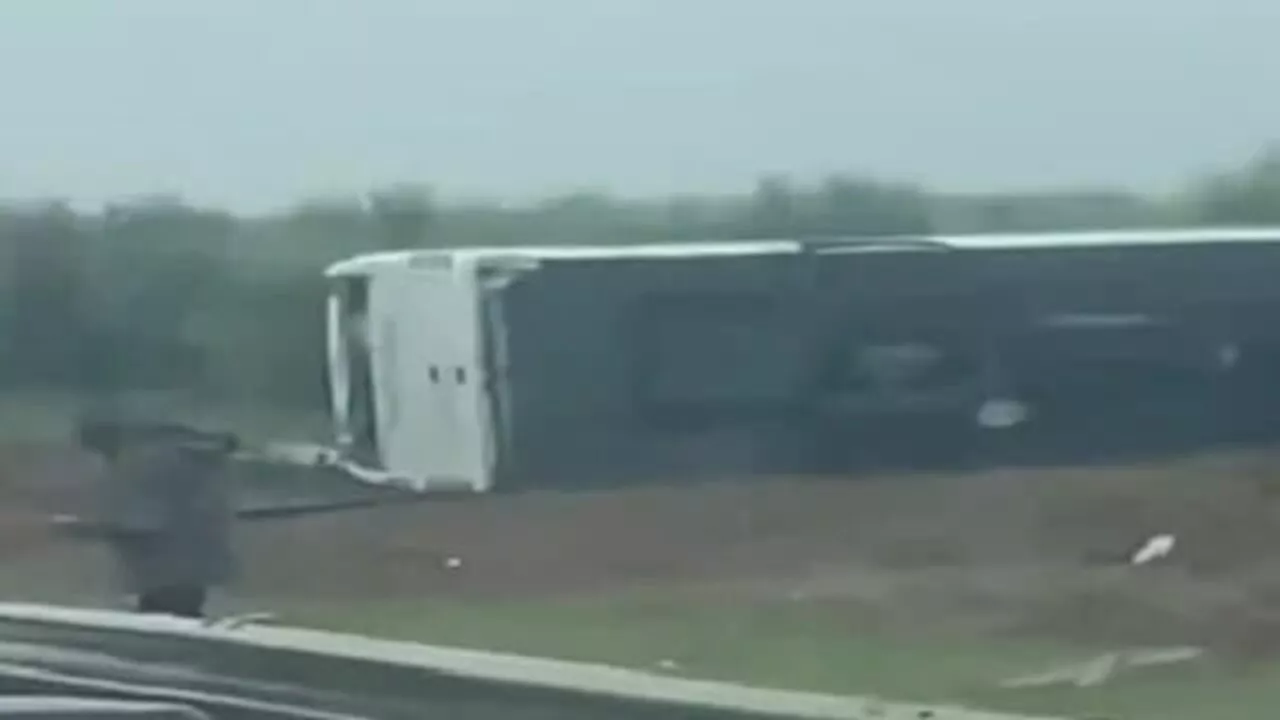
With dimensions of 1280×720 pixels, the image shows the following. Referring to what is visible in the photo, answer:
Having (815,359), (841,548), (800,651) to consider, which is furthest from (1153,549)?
(800,651)

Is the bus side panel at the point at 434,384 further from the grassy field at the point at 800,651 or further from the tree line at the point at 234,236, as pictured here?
the grassy field at the point at 800,651

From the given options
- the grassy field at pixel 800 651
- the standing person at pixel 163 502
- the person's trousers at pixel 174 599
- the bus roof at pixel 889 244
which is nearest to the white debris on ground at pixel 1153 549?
the bus roof at pixel 889 244

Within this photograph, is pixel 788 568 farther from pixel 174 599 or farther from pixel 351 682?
pixel 351 682

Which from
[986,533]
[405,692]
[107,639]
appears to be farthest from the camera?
[986,533]

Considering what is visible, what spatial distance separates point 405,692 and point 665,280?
477 cm

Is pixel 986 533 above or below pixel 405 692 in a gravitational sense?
below

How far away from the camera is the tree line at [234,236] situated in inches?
261

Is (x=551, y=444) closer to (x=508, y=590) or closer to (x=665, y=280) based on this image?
(x=665, y=280)

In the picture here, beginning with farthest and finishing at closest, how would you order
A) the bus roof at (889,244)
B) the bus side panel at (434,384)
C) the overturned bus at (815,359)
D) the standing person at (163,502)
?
the bus side panel at (434,384) → the overturned bus at (815,359) → the bus roof at (889,244) → the standing person at (163,502)

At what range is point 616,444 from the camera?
7539 mm

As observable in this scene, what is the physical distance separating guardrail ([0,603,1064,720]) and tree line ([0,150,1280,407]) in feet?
10.8

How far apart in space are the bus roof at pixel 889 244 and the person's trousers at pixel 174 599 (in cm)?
155

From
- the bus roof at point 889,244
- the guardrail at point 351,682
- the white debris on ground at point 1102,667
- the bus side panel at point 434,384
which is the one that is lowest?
the white debris on ground at point 1102,667

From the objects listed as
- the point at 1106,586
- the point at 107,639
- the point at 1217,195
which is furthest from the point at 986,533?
the point at 107,639
